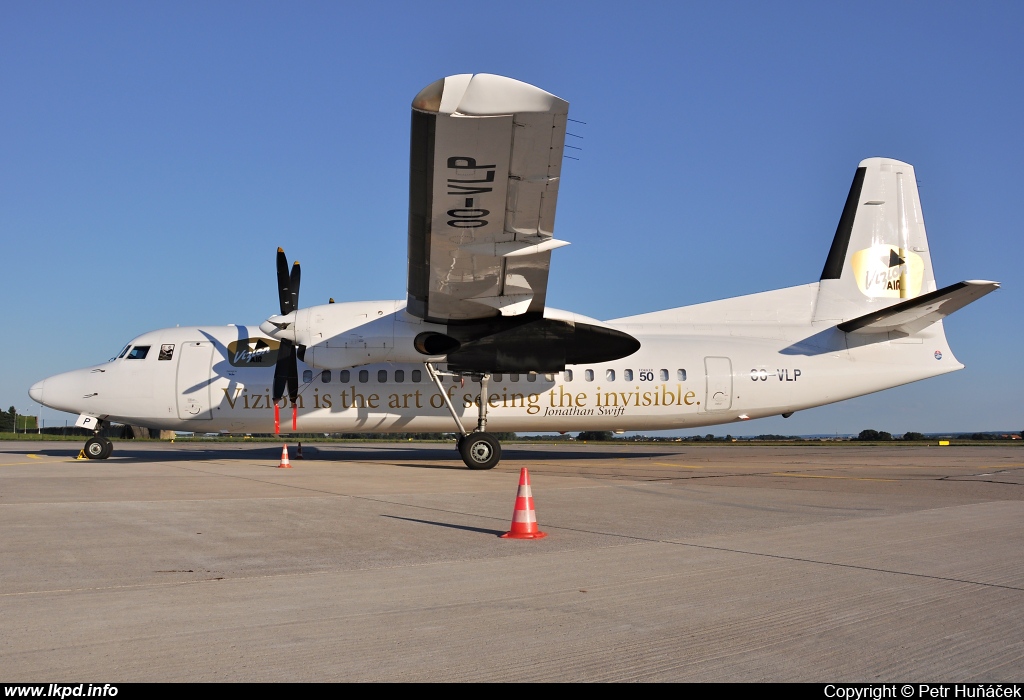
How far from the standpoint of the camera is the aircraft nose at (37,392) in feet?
60.6

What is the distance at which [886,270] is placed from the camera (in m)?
19.9

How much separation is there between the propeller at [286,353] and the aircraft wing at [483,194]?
3272mm

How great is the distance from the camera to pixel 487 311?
613 inches

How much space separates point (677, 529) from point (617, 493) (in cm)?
359

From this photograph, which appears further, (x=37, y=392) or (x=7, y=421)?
(x=7, y=421)

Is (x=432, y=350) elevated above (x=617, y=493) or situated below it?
above

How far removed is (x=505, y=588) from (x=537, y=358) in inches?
463

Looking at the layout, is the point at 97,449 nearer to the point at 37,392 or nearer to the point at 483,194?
the point at 37,392

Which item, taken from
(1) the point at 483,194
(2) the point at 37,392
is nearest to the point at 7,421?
(2) the point at 37,392

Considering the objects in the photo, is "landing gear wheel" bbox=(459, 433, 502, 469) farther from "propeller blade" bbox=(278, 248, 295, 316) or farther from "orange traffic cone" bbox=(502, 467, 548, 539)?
"orange traffic cone" bbox=(502, 467, 548, 539)

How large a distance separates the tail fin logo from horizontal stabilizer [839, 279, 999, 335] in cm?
154

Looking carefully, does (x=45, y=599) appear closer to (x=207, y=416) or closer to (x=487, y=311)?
(x=487, y=311)

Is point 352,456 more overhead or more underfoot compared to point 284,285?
more underfoot
